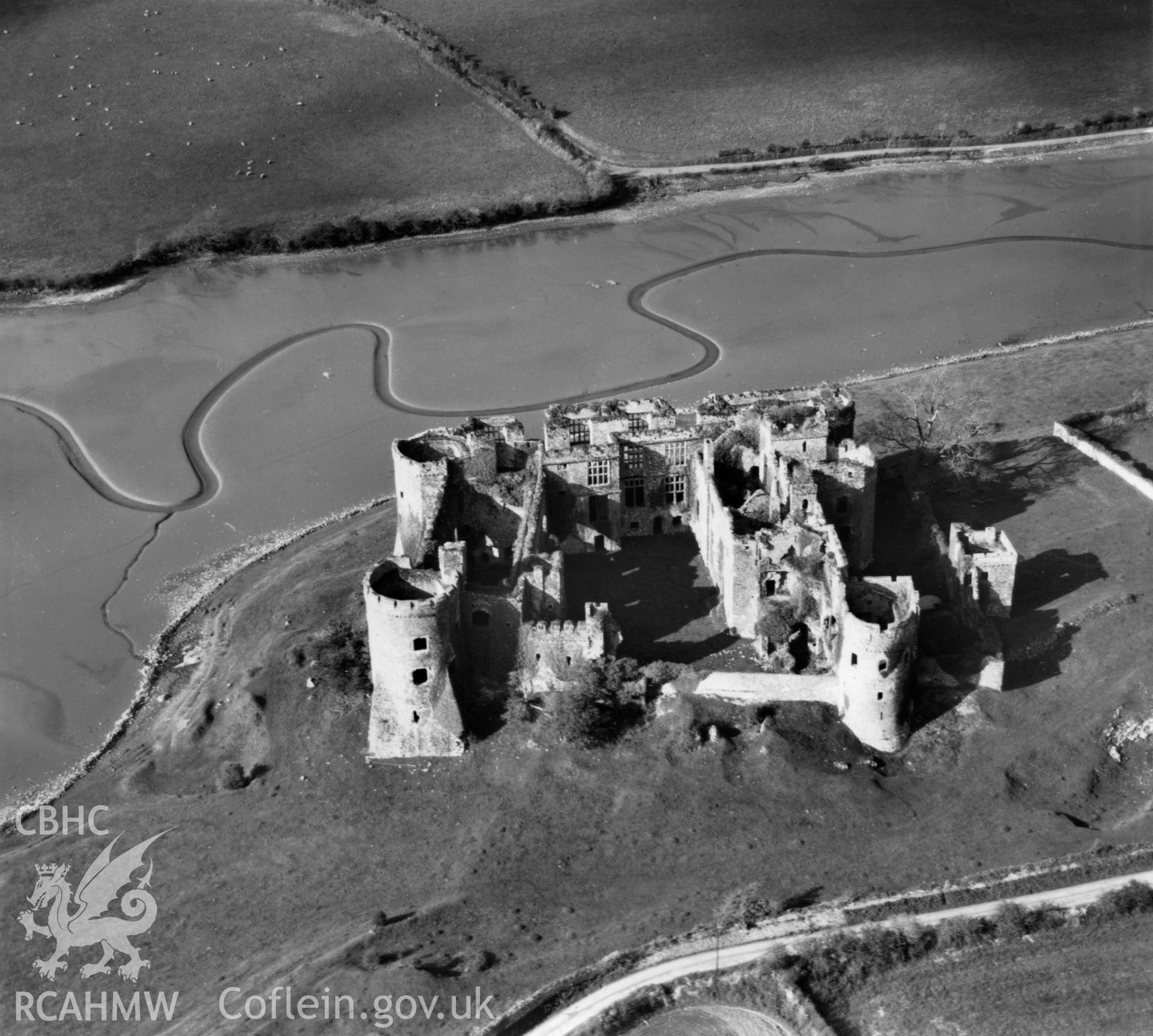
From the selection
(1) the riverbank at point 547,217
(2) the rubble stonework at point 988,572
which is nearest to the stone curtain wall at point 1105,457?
(2) the rubble stonework at point 988,572

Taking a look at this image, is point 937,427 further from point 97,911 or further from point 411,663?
point 97,911

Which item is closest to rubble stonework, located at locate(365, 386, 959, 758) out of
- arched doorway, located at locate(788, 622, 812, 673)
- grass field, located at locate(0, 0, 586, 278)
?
arched doorway, located at locate(788, 622, 812, 673)

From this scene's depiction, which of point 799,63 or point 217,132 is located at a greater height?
point 799,63

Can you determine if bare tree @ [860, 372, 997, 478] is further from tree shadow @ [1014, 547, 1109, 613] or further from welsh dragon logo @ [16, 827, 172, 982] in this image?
welsh dragon logo @ [16, 827, 172, 982]

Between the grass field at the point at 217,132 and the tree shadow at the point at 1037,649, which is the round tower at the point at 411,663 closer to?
the tree shadow at the point at 1037,649

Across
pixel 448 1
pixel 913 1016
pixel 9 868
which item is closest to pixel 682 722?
pixel 913 1016

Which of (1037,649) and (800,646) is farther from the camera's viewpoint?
(1037,649)

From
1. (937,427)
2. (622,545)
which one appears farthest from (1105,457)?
(622,545)
